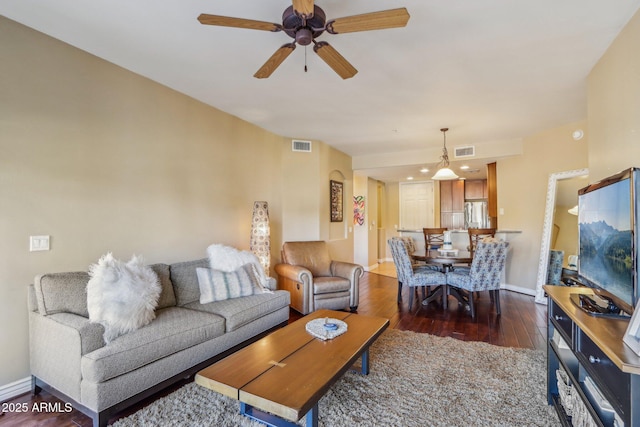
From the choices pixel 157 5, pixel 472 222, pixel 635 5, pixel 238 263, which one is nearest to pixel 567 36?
pixel 635 5

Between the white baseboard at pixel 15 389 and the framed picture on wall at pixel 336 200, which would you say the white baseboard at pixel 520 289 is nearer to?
the framed picture on wall at pixel 336 200

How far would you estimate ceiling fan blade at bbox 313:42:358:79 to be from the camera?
1.90 meters

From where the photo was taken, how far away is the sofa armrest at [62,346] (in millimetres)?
1813

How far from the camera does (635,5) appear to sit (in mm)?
1961

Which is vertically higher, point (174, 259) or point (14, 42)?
point (14, 42)

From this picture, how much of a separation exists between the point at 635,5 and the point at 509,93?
133 centimetres

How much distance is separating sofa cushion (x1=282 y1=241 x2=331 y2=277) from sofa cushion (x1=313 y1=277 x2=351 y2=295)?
0.36 metres

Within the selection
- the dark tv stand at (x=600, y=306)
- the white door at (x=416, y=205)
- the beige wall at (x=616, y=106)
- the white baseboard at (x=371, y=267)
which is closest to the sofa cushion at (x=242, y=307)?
the dark tv stand at (x=600, y=306)

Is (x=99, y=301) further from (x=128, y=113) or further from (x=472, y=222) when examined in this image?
(x=472, y=222)

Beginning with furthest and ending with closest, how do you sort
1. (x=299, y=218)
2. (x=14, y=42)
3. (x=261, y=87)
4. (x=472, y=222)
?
1. (x=472, y=222)
2. (x=299, y=218)
3. (x=261, y=87)
4. (x=14, y=42)

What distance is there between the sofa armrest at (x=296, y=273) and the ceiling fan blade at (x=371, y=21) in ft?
8.72

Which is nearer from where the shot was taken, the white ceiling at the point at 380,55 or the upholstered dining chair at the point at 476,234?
the white ceiling at the point at 380,55

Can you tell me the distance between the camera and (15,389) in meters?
2.12

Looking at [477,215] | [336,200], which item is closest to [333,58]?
[336,200]
